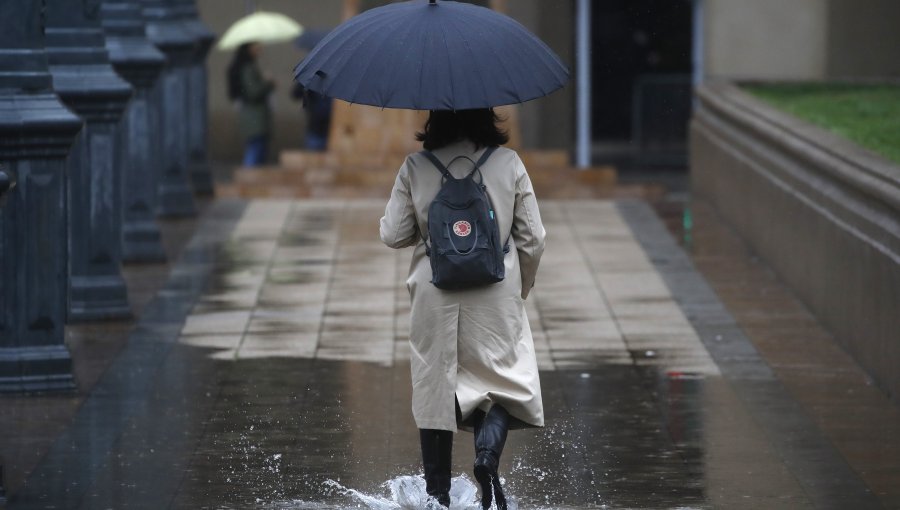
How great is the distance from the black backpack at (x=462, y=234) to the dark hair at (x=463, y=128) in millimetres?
176

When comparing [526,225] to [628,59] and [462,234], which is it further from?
[628,59]

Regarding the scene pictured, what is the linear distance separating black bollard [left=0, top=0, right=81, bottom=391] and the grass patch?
201 inches

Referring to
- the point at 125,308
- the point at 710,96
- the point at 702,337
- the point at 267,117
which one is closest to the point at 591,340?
the point at 702,337

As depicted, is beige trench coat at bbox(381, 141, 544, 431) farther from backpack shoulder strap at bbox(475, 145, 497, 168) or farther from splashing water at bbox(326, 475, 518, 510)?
splashing water at bbox(326, 475, 518, 510)

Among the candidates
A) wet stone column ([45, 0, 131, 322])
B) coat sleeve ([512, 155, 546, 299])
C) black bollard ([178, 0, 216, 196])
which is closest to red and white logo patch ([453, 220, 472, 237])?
coat sleeve ([512, 155, 546, 299])

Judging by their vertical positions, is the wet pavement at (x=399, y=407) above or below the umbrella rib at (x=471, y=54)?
below

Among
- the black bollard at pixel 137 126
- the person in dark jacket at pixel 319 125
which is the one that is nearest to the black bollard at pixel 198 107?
the person in dark jacket at pixel 319 125

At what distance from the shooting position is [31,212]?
9172mm

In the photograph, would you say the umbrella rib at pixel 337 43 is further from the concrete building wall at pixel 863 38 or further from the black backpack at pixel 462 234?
the concrete building wall at pixel 863 38

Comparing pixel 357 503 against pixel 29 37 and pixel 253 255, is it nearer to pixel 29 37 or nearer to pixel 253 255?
pixel 29 37

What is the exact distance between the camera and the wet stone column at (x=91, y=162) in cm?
1130

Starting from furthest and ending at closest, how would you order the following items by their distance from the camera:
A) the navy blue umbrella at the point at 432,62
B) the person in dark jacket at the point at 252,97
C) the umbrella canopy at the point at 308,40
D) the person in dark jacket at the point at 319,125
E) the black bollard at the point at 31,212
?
the person in dark jacket at the point at 319,125 < the person in dark jacket at the point at 252,97 < the umbrella canopy at the point at 308,40 < the black bollard at the point at 31,212 < the navy blue umbrella at the point at 432,62

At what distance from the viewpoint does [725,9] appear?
24375mm

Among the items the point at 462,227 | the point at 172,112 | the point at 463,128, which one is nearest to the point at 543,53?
the point at 463,128
